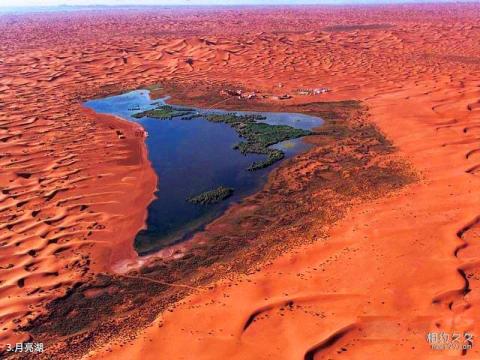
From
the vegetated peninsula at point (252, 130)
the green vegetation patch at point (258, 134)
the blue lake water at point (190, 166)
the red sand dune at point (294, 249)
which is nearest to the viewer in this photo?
the red sand dune at point (294, 249)

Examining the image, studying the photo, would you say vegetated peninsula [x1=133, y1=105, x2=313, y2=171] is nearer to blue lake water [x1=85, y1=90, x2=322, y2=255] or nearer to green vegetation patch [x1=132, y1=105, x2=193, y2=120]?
green vegetation patch [x1=132, y1=105, x2=193, y2=120]

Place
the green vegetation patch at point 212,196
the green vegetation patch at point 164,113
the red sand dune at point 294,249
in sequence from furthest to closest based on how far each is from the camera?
1. the green vegetation patch at point 164,113
2. the green vegetation patch at point 212,196
3. the red sand dune at point 294,249

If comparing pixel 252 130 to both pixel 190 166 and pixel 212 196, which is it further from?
pixel 212 196

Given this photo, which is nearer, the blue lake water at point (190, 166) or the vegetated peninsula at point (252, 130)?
the blue lake water at point (190, 166)

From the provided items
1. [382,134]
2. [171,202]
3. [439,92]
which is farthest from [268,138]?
[439,92]

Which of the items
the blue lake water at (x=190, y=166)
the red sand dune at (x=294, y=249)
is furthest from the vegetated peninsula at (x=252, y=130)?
the red sand dune at (x=294, y=249)

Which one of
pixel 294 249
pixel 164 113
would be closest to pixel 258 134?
pixel 164 113

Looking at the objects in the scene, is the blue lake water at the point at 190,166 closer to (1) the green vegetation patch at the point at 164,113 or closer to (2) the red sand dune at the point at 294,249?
(1) the green vegetation patch at the point at 164,113

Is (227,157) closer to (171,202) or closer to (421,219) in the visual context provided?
(171,202)
